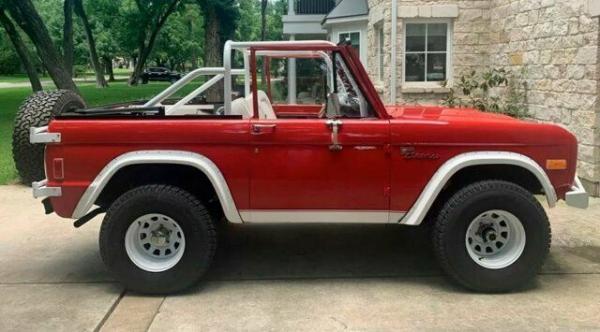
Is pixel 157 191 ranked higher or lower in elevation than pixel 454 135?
lower

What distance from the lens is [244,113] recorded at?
5086mm

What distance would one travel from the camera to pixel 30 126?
5090mm

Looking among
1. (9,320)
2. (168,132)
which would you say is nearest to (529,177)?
(168,132)

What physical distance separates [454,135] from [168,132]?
2043 millimetres

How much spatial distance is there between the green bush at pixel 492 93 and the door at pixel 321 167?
19.8ft

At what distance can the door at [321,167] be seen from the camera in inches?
183

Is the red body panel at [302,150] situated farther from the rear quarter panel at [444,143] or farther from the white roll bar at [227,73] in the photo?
the white roll bar at [227,73]

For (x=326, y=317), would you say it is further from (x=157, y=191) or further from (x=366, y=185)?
(x=157, y=191)

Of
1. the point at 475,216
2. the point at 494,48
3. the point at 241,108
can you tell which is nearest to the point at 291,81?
the point at 241,108

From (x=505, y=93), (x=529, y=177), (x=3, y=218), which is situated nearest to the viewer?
(x=529, y=177)

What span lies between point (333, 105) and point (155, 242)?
1.75 metres

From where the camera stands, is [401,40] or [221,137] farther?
[401,40]

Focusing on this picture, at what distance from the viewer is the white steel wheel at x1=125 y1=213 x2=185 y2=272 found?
187 inches

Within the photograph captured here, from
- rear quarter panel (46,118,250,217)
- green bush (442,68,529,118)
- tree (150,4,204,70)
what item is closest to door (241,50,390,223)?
rear quarter panel (46,118,250,217)
